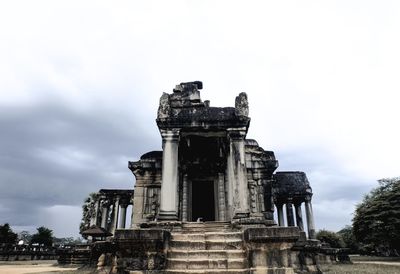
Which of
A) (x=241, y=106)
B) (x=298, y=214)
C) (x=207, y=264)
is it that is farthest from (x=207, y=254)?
(x=298, y=214)

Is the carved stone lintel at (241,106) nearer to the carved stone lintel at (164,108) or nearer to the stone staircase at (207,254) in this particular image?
the carved stone lintel at (164,108)

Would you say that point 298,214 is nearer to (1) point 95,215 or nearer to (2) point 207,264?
(1) point 95,215

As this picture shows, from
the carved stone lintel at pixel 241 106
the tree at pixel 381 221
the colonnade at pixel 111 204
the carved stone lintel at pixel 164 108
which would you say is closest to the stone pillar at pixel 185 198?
the carved stone lintel at pixel 164 108

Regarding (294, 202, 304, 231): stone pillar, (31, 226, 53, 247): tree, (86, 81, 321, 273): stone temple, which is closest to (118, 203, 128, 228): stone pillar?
(86, 81, 321, 273): stone temple

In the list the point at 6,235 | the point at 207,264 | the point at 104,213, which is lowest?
the point at 207,264

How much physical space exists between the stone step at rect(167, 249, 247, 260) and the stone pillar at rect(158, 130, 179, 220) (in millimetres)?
2771

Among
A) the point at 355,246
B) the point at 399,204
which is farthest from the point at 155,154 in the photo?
the point at 355,246

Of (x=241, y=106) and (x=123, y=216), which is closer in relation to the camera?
(x=241, y=106)

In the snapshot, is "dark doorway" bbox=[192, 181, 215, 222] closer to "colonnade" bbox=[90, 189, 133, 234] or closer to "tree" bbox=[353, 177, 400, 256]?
"colonnade" bbox=[90, 189, 133, 234]

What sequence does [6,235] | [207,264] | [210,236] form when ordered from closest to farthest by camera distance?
1. [207,264]
2. [210,236]
3. [6,235]

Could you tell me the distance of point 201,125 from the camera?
11.4 meters

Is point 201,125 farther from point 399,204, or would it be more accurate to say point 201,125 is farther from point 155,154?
point 399,204

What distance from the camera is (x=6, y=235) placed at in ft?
159

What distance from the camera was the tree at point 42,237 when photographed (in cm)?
6188
